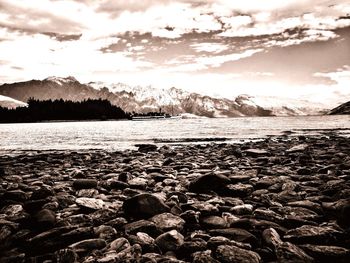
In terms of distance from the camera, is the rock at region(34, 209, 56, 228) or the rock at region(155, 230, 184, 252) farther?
the rock at region(34, 209, 56, 228)

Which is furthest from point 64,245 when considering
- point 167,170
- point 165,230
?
point 167,170

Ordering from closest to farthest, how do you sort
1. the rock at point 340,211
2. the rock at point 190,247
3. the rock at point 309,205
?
the rock at point 190,247
the rock at point 340,211
the rock at point 309,205

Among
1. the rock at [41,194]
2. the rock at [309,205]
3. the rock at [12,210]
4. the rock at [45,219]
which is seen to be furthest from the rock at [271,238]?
the rock at [41,194]

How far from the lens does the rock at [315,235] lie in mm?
4461

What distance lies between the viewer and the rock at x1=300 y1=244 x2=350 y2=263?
3951 millimetres

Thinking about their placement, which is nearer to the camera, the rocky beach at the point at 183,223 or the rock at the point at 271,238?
the rocky beach at the point at 183,223

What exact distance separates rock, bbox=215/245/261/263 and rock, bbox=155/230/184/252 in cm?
62

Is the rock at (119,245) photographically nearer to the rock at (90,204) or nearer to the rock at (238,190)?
the rock at (90,204)

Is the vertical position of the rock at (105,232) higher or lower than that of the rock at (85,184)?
lower

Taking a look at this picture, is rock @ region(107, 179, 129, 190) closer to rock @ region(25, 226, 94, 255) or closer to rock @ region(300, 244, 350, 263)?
rock @ region(25, 226, 94, 255)

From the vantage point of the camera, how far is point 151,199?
19.6ft

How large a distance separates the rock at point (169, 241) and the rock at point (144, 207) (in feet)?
3.62

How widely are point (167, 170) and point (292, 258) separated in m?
7.96

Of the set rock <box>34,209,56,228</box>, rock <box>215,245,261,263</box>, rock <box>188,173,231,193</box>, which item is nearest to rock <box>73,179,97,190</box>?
rock <box>188,173,231,193</box>
